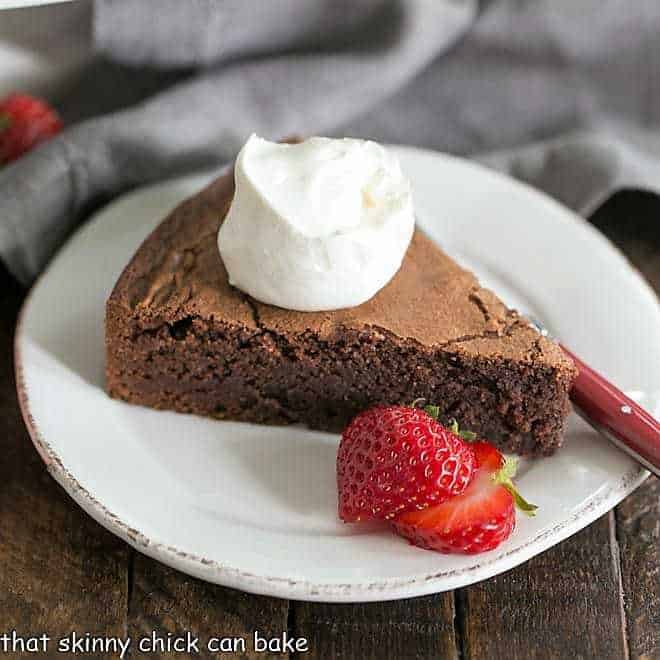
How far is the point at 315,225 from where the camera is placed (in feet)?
7.15

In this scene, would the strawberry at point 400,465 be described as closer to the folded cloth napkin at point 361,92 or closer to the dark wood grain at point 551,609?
the dark wood grain at point 551,609

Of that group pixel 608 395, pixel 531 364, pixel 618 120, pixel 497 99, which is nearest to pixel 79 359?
pixel 531 364

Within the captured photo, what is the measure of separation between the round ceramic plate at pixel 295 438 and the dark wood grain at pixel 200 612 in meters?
0.10

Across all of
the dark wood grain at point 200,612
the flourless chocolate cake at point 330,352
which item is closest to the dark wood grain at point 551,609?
the flourless chocolate cake at point 330,352

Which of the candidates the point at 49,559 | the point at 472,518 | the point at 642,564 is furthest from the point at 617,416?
the point at 49,559

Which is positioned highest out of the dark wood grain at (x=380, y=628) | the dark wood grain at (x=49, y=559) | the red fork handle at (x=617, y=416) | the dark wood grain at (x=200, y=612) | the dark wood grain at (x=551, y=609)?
the red fork handle at (x=617, y=416)

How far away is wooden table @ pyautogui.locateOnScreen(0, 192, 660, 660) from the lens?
2027mm

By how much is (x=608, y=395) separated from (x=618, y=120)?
3.79 feet

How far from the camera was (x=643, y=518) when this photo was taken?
230 centimetres

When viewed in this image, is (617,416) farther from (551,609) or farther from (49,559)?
(49,559)

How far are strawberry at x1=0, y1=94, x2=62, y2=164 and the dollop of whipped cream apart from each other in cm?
85

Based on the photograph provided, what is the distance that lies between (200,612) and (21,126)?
1450 millimetres

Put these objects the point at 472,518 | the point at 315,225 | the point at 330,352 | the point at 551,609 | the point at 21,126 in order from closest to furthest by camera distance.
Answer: the point at 472,518
the point at 551,609
the point at 315,225
the point at 330,352
the point at 21,126

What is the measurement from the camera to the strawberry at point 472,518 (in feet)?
6.47
